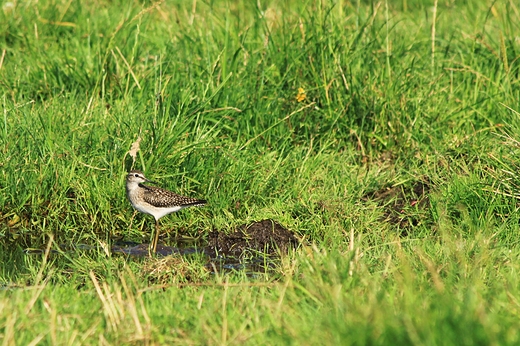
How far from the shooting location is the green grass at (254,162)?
487 centimetres

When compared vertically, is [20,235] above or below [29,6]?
below

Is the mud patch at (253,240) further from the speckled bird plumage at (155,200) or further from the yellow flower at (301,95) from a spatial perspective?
the yellow flower at (301,95)

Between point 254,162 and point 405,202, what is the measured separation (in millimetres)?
1434

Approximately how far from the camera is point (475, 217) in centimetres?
699

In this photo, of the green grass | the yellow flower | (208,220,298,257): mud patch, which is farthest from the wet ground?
the yellow flower

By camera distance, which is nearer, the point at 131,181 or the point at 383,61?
the point at 131,181

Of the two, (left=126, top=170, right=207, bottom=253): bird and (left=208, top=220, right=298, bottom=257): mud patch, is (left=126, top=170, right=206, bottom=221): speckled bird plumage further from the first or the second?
(left=208, top=220, right=298, bottom=257): mud patch

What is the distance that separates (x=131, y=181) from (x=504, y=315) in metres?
3.68

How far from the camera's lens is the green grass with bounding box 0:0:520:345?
16.0 feet

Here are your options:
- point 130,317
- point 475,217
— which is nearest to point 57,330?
point 130,317

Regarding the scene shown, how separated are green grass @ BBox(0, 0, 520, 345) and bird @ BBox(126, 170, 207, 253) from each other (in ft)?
1.01

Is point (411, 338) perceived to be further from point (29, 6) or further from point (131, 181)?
point (29, 6)

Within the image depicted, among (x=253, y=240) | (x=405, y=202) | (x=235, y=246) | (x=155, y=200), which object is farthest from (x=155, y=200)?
(x=405, y=202)

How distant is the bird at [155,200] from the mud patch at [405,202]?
1.65 m
